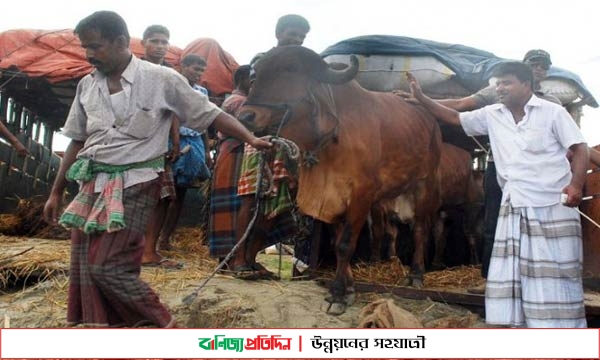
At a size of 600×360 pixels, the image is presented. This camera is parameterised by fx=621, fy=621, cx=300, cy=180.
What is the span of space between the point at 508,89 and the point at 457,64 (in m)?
1.97

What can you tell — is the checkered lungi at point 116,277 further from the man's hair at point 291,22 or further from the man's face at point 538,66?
A: the man's face at point 538,66

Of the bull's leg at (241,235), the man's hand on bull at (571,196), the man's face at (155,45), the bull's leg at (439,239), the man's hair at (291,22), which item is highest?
the man's hair at (291,22)

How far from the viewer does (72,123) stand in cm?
371

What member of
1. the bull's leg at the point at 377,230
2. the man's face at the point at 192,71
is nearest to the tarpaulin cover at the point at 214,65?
the man's face at the point at 192,71

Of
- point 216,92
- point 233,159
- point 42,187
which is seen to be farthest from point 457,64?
point 42,187

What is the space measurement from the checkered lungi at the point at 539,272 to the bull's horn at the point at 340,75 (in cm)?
158

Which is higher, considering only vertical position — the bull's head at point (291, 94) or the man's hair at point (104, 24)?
the man's hair at point (104, 24)

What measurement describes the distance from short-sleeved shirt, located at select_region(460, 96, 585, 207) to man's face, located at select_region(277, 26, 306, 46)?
2.09 metres

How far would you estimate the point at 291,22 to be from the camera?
550cm

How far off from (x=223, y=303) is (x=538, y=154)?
250 centimetres

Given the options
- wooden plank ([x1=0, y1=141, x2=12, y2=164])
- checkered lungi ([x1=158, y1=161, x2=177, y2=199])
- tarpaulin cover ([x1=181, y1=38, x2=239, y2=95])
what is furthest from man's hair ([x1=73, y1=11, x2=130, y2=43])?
wooden plank ([x1=0, y1=141, x2=12, y2=164])

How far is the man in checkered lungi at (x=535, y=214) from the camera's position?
13.2ft

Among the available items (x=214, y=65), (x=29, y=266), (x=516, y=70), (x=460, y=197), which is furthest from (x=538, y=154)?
(x=214, y=65)

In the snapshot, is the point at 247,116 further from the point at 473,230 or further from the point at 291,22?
the point at 473,230
